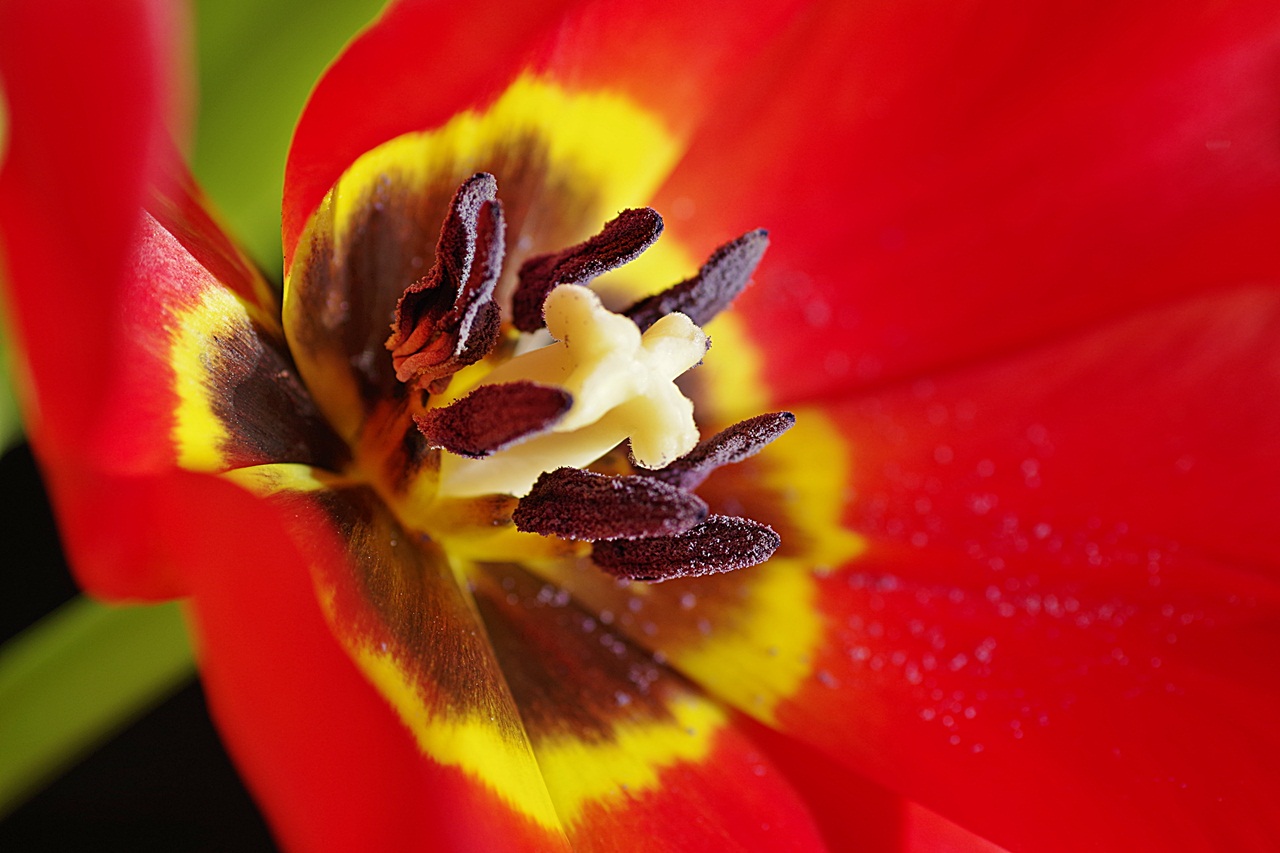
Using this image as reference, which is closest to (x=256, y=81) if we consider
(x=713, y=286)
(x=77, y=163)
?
(x=713, y=286)

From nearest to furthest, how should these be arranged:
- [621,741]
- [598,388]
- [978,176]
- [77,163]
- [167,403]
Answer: [77,163] < [167,403] < [598,388] < [621,741] < [978,176]

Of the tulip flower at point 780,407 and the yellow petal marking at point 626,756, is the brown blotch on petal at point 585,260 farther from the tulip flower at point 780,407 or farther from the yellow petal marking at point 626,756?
the yellow petal marking at point 626,756

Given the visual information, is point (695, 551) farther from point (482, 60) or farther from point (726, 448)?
point (482, 60)

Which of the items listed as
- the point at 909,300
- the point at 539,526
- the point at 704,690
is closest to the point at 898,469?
the point at 909,300

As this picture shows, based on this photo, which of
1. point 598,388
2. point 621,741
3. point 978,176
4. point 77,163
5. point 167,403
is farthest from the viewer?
point 978,176

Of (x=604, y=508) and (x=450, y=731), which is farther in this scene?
(x=604, y=508)

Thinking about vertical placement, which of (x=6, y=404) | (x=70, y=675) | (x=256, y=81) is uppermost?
(x=256, y=81)

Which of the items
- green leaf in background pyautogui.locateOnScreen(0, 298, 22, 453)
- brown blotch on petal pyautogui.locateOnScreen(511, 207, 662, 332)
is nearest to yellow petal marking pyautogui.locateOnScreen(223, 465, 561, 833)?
brown blotch on petal pyautogui.locateOnScreen(511, 207, 662, 332)
